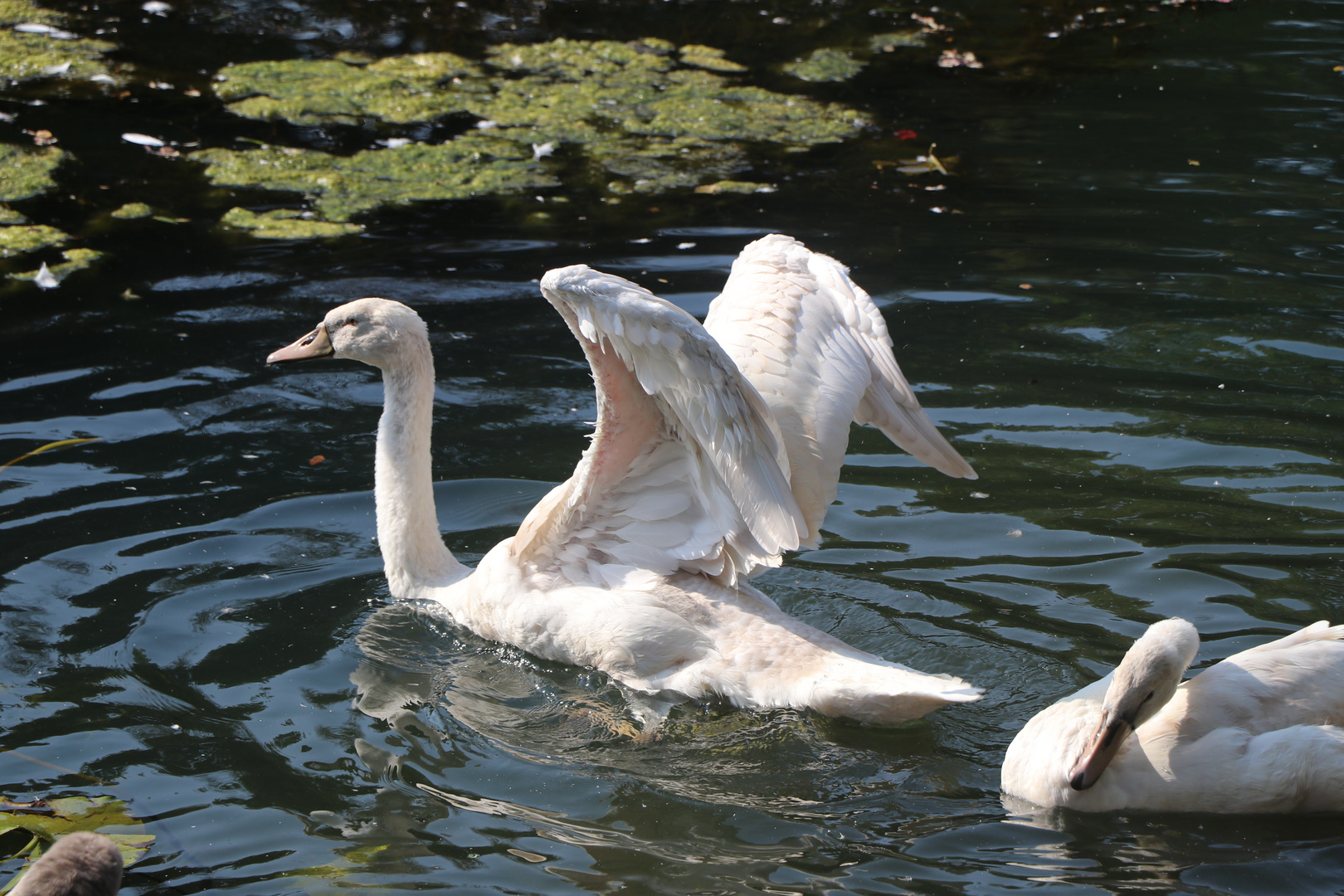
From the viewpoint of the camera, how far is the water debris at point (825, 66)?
505 inches

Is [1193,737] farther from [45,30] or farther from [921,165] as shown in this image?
[45,30]

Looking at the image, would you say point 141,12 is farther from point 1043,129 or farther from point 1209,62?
point 1209,62

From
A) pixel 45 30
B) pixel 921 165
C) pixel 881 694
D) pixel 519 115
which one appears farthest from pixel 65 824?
pixel 45 30

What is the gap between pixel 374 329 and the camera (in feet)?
18.2

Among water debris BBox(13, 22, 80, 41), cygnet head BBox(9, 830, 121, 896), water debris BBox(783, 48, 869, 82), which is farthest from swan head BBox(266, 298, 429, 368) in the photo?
water debris BBox(13, 22, 80, 41)

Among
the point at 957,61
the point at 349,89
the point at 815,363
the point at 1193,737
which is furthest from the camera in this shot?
the point at 957,61

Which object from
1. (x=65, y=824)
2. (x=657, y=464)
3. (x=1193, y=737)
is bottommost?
(x=65, y=824)

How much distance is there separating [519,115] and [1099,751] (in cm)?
857

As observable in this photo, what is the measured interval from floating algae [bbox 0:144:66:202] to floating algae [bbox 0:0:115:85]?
1.83 meters

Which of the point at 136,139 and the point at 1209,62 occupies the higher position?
the point at 1209,62

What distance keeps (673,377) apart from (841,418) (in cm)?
92

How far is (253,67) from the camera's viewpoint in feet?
39.3

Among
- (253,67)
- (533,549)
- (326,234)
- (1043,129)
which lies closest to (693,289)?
(326,234)

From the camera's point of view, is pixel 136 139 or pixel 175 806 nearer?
pixel 175 806
